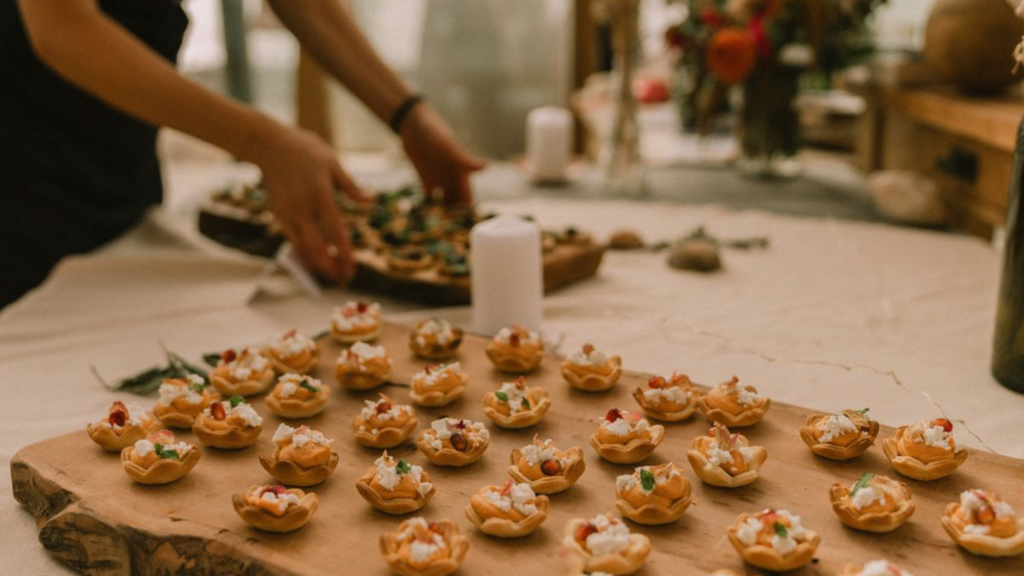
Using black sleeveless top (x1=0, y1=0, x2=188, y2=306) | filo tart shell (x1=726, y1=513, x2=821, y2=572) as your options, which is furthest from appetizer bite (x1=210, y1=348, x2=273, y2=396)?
black sleeveless top (x1=0, y1=0, x2=188, y2=306)

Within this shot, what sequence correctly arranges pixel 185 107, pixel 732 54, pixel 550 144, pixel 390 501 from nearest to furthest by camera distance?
pixel 390 501 < pixel 185 107 < pixel 732 54 < pixel 550 144

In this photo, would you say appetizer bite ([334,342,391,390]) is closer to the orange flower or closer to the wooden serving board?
the wooden serving board

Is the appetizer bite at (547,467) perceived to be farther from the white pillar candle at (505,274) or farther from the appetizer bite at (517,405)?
the white pillar candle at (505,274)

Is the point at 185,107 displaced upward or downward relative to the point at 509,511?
upward

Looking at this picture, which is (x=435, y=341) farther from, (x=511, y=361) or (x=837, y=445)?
(x=837, y=445)

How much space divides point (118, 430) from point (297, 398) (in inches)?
7.2

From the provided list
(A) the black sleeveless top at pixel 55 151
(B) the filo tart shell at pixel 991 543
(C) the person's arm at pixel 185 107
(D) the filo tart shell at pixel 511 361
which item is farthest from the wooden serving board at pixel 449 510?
(A) the black sleeveless top at pixel 55 151

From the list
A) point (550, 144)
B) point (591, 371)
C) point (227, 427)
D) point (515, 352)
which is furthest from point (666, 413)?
point (550, 144)

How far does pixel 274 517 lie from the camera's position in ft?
2.42

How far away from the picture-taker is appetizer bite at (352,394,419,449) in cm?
91

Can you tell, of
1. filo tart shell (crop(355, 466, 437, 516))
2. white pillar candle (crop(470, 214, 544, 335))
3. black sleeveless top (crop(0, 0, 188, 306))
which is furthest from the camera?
black sleeveless top (crop(0, 0, 188, 306))

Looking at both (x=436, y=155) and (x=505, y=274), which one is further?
(x=436, y=155)

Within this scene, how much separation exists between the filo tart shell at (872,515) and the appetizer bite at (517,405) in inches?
12.2

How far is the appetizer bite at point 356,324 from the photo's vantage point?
3.96 feet
